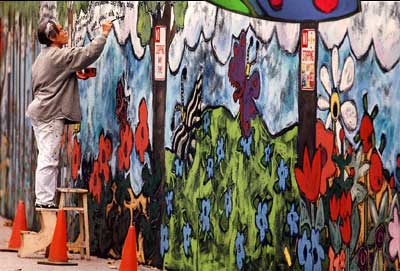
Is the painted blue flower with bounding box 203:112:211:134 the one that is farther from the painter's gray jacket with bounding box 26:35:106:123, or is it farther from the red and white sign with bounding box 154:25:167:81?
the painter's gray jacket with bounding box 26:35:106:123

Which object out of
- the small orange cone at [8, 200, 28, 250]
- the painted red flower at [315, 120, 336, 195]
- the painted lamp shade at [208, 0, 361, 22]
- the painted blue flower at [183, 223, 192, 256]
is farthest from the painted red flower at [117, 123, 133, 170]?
the painted red flower at [315, 120, 336, 195]

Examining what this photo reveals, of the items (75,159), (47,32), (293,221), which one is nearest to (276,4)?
(293,221)

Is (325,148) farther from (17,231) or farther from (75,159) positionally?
(17,231)

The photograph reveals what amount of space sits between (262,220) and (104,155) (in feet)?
8.87

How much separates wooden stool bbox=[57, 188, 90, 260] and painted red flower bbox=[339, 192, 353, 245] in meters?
3.33

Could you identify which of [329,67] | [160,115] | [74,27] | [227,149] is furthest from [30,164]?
[329,67]

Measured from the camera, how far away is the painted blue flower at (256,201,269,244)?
11133 millimetres

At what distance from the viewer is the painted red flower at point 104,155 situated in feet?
43.8

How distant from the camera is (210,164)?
11828 millimetres

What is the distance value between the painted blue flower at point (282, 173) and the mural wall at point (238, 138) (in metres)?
0.01

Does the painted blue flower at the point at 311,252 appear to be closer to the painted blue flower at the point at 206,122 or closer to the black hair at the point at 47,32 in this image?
the painted blue flower at the point at 206,122

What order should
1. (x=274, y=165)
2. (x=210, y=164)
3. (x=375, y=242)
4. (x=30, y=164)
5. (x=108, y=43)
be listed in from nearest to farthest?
1. (x=375, y=242)
2. (x=274, y=165)
3. (x=210, y=164)
4. (x=108, y=43)
5. (x=30, y=164)

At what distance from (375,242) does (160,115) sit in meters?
3.17

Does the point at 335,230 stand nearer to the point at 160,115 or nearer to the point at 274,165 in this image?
the point at 274,165
